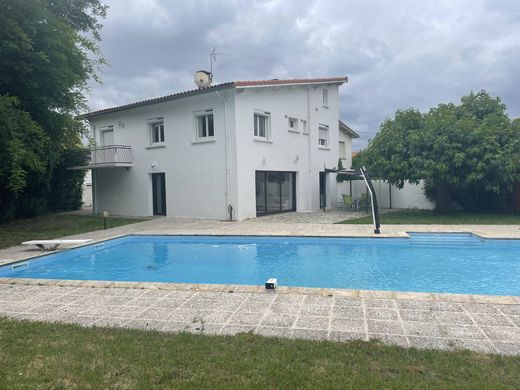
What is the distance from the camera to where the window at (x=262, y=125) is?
1883cm

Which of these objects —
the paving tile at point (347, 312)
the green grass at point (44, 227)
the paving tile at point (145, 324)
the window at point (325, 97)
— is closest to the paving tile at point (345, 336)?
the paving tile at point (347, 312)

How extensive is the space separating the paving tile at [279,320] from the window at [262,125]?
1441 centimetres

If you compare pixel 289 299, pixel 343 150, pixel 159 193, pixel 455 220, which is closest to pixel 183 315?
pixel 289 299

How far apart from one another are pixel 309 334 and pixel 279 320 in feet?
1.96

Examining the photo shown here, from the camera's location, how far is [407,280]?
862 cm

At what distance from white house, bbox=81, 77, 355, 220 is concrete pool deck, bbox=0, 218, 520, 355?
11.1m

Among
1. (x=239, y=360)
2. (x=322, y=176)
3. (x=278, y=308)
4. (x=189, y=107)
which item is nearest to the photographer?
(x=239, y=360)

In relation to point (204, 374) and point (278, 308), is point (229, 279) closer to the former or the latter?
point (278, 308)

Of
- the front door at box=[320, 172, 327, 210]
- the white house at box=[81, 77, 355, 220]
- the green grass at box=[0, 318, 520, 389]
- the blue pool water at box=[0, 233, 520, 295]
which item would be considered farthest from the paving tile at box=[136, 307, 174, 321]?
the front door at box=[320, 172, 327, 210]

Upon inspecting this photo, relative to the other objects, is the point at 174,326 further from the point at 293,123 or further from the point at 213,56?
the point at 213,56

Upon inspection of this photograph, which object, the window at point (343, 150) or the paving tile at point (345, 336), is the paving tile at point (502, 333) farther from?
the window at point (343, 150)

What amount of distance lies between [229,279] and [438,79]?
55.3 ft

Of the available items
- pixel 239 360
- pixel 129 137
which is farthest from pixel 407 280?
pixel 129 137

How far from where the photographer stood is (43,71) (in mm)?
11898
